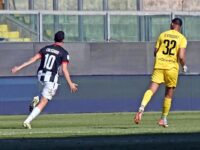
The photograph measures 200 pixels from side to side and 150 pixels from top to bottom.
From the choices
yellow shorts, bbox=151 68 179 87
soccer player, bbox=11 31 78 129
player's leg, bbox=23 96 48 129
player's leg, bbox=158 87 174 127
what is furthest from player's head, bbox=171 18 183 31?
player's leg, bbox=23 96 48 129

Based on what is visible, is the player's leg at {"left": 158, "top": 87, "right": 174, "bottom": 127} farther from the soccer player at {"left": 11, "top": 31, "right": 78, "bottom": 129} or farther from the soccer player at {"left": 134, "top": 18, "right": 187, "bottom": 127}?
the soccer player at {"left": 11, "top": 31, "right": 78, "bottom": 129}

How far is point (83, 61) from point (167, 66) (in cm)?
996

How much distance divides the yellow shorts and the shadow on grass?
11.7 feet

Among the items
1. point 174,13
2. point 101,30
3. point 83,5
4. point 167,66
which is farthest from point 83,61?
point 167,66

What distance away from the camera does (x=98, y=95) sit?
2445 cm

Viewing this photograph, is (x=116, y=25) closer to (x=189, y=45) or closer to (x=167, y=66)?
(x=189, y=45)

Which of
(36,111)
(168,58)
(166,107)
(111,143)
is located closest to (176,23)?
(168,58)

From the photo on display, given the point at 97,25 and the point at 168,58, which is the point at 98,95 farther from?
the point at 168,58

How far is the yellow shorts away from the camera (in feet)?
53.3

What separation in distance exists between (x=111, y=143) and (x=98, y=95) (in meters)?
13.1

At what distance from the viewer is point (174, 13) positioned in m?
27.0

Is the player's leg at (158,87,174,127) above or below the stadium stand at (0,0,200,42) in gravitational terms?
below

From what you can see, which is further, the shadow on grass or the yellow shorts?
the yellow shorts

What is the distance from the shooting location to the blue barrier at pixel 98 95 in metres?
23.7
